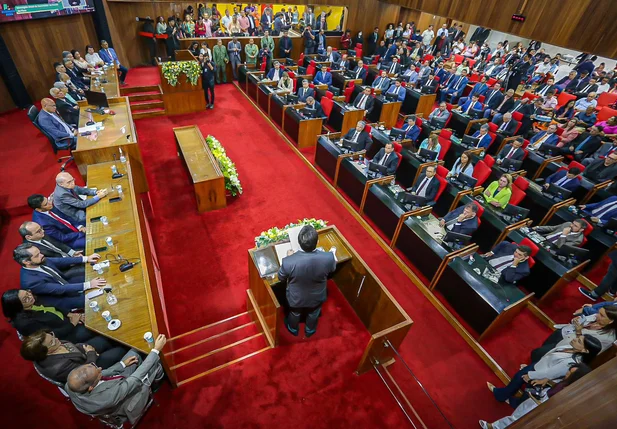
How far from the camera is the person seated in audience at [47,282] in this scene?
3.33 m

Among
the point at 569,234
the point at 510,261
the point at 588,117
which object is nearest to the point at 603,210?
the point at 569,234

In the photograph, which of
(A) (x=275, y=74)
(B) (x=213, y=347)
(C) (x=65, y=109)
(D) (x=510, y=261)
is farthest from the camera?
(A) (x=275, y=74)

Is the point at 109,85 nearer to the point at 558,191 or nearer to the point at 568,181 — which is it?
the point at 558,191

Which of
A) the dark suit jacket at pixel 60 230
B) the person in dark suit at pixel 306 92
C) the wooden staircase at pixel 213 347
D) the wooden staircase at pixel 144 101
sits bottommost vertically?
the wooden staircase at pixel 213 347

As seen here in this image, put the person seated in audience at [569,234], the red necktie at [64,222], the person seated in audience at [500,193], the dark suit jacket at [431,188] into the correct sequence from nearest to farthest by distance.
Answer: the red necktie at [64,222], the person seated in audience at [569,234], the person seated in audience at [500,193], the dark suit jacket at [431,188]

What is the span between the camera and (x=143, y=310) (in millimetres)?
3398

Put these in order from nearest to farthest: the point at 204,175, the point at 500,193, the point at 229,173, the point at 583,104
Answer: the point at 500,193, the point at 204,175, the point at 229,173, the point at 583,104

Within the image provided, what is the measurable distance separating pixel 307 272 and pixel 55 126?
5.78m

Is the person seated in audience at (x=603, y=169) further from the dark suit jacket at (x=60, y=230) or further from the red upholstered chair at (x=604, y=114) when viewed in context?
the dark suit jacket at (x=60, y=230)

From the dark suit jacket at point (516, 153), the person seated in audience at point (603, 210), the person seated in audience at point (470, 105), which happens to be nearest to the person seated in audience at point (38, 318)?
the person seated in audience at point (603, 210)

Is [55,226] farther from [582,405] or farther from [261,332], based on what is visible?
[582,405]

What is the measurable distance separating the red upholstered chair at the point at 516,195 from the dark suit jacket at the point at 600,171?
2.21 meters

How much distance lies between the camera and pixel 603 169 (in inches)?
259

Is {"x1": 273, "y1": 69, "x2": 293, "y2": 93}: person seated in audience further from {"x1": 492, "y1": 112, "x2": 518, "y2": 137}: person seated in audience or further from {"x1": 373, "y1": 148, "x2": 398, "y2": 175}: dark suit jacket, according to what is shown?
{"x1": 492, "y1": 112, "x2": 518, "y2": 137}: person seated in audience
